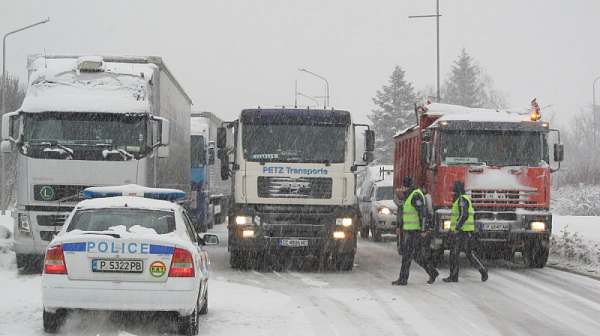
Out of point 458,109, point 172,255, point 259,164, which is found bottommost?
point 172,255

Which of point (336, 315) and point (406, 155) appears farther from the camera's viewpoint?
point (406, 155)

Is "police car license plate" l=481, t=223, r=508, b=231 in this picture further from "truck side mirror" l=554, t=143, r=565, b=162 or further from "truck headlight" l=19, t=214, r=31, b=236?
"truck headlight" l=19, t=214, r=31, b=236

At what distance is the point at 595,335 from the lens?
8.53 metres

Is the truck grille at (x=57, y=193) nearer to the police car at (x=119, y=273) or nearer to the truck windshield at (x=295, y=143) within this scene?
the truck windshield at (x=295, y=143)

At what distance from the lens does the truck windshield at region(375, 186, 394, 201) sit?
24.5m

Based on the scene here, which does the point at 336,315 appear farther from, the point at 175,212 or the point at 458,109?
the point at 458,109

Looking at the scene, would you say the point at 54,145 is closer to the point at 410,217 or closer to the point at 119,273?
the point at 410,217

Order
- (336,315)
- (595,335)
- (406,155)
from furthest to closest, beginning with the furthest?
1. (406,155)
2. (336,315)
3. (595,335)

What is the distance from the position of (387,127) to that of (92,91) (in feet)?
201

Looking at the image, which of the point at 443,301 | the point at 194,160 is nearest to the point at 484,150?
the point at 443,301

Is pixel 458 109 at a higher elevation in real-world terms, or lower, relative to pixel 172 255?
higher

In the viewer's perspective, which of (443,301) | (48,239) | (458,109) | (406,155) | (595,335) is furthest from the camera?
(406,155)

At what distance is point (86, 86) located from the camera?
1440 centimetres

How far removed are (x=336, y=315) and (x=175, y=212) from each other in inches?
99.0
